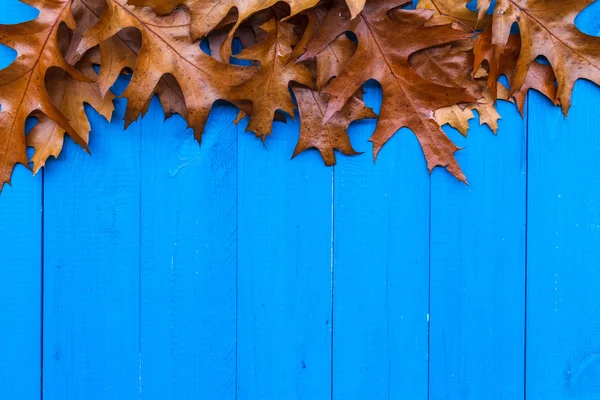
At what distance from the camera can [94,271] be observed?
977mm

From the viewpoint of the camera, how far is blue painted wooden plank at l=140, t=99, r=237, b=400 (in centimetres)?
97

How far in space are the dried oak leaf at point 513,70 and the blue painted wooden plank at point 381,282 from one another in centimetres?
20

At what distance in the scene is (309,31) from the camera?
2.93ft

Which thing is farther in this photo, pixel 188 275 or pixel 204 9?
pixel 188 275

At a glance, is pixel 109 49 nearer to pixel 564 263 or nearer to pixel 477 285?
pixel 477 285

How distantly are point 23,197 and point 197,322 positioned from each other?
41 centimetres

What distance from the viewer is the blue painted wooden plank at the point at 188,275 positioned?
38.4 inches

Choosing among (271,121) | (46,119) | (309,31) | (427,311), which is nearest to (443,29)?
(309,31)

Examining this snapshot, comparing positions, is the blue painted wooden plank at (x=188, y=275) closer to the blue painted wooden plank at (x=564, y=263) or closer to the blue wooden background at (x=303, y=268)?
the blue wooden background at (x=303, y=268)

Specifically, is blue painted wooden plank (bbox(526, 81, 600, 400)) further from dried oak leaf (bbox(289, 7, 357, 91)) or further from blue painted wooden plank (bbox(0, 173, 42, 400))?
blue painted wooden plank (bbox(0, 173, 42, 400))

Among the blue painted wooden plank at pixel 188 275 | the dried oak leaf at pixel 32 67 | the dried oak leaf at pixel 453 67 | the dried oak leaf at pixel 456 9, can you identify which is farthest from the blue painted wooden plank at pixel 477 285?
the dried oak leaf at pixel 32 67

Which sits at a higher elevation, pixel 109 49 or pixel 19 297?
pixel 109 49

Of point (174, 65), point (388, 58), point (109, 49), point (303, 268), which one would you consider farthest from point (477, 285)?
point (109, 49)

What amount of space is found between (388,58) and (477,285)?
461 millimetres
